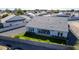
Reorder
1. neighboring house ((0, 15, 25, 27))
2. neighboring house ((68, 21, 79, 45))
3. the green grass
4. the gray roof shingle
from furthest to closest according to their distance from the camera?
the gray roof shingle
neighboring house ((0, 15, 25, 27))
the green grass
neighboring house ((68, 21, 79, 45))

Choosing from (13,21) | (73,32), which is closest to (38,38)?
(13,21)

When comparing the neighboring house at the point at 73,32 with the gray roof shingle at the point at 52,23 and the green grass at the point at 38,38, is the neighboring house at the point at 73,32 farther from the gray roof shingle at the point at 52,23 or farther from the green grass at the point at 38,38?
the green grass at the point at 38,38

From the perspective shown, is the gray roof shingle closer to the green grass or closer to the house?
the house

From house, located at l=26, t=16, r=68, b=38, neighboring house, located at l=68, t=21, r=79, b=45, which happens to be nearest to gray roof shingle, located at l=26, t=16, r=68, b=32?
house, located at l=26, t=16, r=68, b=38

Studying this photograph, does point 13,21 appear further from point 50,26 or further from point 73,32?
point 73,32

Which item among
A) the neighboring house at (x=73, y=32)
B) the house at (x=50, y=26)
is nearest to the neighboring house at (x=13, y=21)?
the house at (x=50, y=26)
